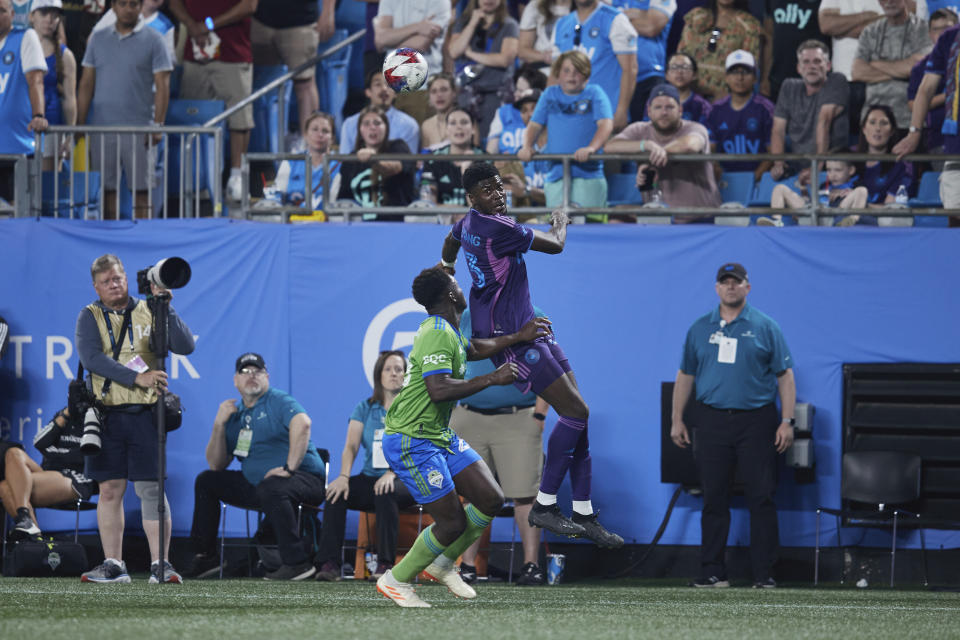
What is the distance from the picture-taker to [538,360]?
25.5ft

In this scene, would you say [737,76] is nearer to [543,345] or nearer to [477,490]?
[543,345]

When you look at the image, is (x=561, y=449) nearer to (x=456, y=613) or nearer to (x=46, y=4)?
(x=456, y=613)

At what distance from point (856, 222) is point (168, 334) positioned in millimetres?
5774

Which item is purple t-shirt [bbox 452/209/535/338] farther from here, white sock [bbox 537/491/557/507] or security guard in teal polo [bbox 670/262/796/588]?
security guard in teal polo [bbox 670/262/796/588]

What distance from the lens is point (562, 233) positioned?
7.76 metres

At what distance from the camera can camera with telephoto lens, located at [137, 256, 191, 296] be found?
930 centimetres

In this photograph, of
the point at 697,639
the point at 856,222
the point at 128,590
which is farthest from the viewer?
the point at 856,222

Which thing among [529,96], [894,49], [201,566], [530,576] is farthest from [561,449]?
[894,49]

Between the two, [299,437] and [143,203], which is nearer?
[299,437]

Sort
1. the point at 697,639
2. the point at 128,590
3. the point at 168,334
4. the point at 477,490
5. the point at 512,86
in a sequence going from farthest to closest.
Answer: the point at 512,86
the point at 168,334
the point at 128,590
the point at 477,490
the point at 697,639

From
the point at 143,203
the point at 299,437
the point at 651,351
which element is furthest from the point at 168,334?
the point at 651,351

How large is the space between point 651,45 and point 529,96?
52.6 inches

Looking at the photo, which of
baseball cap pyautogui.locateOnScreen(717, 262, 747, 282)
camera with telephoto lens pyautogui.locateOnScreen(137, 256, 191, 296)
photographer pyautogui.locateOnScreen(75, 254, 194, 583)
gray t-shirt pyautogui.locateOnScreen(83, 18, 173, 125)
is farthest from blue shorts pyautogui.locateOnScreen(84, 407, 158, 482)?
baseball cap pyautogui.locateOnScreen(717, 262, 747, 282)

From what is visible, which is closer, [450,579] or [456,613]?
[456,613]
